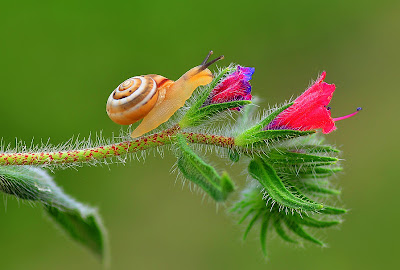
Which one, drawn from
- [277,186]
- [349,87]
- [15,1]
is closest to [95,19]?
[15,1]

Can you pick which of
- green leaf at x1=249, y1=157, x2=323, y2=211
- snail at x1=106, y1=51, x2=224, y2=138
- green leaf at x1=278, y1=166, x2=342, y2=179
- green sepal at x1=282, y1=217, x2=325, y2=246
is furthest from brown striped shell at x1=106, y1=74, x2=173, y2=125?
green sepal at x1=282, y1=217, x2=325, y2=246

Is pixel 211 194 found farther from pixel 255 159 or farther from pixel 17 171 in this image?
pixel 17 171

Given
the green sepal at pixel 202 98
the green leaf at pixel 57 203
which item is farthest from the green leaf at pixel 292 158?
the green leaf at pixel 57 203

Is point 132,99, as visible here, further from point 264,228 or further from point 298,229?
point 298,229

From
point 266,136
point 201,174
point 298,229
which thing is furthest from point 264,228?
point 201,174

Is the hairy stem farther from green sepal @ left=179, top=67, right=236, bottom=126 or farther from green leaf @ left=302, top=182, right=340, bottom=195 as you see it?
green leaf @ left=302, top=182, right=340, bottom=195
